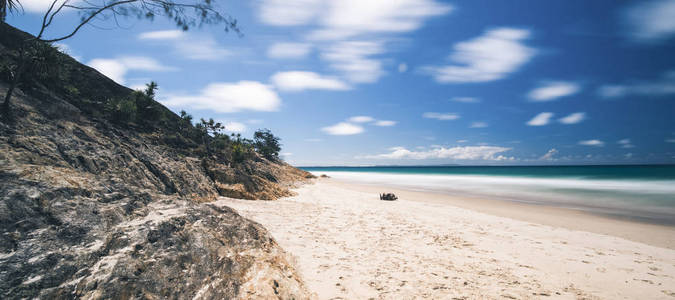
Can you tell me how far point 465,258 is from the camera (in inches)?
227

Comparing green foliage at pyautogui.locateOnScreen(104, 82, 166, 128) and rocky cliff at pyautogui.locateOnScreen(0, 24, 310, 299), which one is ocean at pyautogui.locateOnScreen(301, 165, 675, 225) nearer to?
rocky cliff at pyautogui.locateOnScreen(0, 24, 310, 299)

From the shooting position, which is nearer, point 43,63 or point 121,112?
point 43,63

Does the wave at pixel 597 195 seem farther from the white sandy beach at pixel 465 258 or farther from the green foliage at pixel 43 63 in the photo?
the green foliage at pixel 43 63

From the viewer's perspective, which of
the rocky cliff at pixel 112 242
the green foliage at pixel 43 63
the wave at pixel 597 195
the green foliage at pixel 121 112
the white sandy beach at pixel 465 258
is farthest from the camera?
the wave at pixel 597 195

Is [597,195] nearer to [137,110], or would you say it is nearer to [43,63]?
[137,110]

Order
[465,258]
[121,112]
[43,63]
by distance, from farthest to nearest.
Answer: [121,112], [43,63], [465,258]

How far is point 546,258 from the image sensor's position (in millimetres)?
6082

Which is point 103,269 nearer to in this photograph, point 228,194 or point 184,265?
point 184,265

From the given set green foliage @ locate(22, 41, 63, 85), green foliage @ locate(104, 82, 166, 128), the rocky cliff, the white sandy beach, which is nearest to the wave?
the white sandy beach

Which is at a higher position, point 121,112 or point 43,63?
point 43,63

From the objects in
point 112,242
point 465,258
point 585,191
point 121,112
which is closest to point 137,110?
point 121,112

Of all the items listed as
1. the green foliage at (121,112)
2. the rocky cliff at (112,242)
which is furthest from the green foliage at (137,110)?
the rocky cliff at (112,242)

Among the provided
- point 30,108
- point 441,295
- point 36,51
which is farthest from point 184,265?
point 36,51

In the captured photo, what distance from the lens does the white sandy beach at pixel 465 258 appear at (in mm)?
4359
